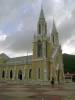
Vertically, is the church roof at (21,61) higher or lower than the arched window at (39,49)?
lower

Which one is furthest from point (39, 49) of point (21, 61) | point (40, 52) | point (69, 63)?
point (69, 63)

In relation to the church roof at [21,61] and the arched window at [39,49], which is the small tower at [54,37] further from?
the church roof at [21,61]

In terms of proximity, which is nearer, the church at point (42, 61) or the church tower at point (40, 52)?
the church tower at point (40, 52)

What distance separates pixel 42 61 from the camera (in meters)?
65.0

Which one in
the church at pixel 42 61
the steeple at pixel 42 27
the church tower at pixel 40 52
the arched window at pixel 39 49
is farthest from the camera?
the steeple at pixel 42 27

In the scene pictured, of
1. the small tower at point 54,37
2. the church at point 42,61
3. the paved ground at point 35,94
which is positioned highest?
the small tower at point 54,37

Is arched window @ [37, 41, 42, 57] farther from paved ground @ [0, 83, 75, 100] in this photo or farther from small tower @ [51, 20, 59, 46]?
paved ground @ [0, 83, 75, 100]

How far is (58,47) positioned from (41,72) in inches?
487

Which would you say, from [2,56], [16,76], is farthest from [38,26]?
[2,56]

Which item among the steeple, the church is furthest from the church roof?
the steeple

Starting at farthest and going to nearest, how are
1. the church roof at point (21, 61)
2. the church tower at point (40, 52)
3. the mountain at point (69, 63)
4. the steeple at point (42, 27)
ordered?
the mountain at point (69, 63) → the church roof at point (21, 61) → the steeple at point (42, 27) → the church tower at point (40, 52)

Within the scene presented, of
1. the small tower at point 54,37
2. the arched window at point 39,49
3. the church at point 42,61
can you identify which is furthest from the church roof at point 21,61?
the small tower at point 54,37

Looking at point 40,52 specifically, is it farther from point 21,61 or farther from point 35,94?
point 35,94

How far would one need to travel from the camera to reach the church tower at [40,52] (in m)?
63.9
